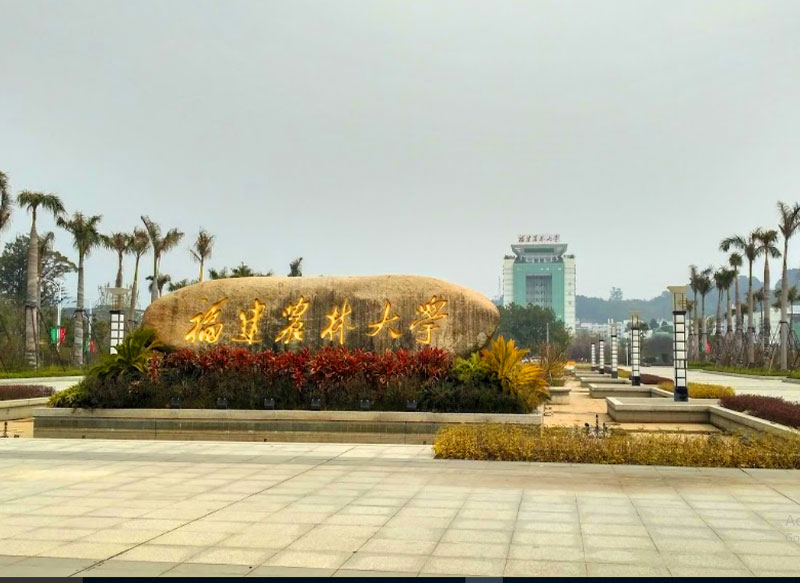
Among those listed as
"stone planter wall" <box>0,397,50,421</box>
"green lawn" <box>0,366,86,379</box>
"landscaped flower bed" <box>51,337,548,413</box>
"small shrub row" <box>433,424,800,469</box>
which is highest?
"landscaped flower bed" <box>51,337,548,413</box>

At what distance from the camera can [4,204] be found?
3384 centimetres

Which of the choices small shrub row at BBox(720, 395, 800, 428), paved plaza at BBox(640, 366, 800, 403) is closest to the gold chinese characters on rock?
small shrub row at BBox(720, 395, 800, 428)

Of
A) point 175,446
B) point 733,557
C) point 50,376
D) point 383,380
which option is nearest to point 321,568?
point 733,557

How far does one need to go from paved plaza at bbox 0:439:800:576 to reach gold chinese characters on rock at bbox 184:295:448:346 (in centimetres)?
498

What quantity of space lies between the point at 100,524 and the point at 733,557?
5.07 metres

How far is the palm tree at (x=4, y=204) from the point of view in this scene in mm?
33594

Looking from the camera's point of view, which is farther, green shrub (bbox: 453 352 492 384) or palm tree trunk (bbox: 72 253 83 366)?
palm tree trunk (bbox: 72 253 83 366)

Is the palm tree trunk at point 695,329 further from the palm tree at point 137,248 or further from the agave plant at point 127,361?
the agave plant at point 127,361

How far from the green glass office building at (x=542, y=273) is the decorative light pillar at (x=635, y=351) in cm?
14587

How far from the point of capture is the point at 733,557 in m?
5.14

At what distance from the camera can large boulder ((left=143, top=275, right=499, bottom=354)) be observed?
14648mm

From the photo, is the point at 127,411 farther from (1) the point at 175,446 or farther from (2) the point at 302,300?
(2) the point at 302,300

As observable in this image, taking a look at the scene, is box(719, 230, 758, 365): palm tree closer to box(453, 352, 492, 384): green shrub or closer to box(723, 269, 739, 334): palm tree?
box(723, 269, 739, 334): palm tree

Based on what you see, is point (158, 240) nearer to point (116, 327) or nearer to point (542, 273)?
A: point (116, 327)
